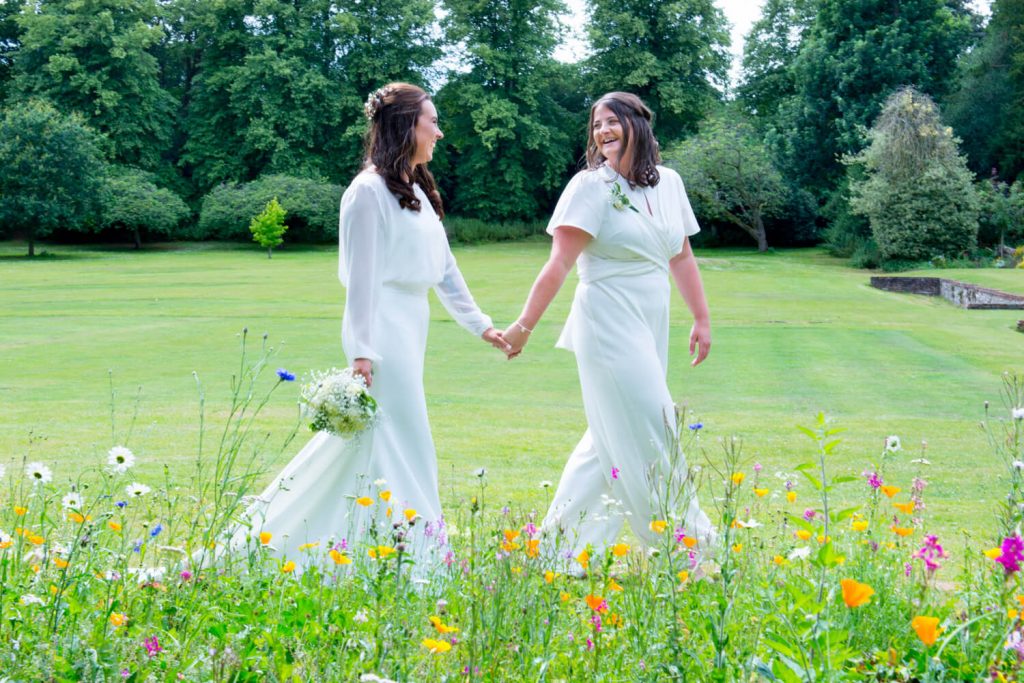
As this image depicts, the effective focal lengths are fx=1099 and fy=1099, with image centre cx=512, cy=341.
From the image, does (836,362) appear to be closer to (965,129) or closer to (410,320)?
(410,320)

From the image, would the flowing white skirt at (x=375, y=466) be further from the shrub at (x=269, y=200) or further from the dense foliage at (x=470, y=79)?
the shrub at (x=269, y=200)

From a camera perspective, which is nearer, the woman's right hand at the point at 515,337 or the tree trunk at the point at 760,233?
the woman's right hand at the point at 515,337

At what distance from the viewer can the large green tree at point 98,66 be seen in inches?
2087

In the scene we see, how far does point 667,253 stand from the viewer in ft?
16.0

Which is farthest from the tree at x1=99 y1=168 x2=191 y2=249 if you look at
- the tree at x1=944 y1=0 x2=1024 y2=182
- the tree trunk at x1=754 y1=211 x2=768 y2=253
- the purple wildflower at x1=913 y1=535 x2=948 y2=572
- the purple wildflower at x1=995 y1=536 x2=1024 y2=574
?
the purple wildflower at x1=995 y1=536 x2=1024 y2=574

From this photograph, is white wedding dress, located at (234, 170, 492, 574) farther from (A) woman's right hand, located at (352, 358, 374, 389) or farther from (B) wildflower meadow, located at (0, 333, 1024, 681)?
(B) wildflower meadow, located at (0, 333, 1024, 681)

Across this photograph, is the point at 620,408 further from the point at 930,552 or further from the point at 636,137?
the point at 930,552

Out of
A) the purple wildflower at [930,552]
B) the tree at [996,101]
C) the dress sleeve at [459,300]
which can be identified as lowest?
the purple wildflower at [930,552]

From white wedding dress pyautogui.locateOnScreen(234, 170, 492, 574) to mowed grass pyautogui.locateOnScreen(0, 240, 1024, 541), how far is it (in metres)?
0.40

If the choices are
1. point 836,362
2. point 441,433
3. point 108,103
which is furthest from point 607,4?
point 441,433

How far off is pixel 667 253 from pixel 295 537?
2.01 m

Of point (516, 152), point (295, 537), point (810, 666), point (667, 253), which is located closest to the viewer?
point (810, 666)

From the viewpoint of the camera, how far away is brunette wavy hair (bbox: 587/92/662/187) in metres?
4.72

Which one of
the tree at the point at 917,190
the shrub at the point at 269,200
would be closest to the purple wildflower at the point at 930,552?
the tree at the point at 917,190
